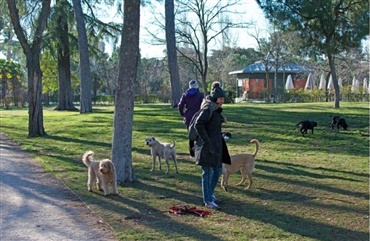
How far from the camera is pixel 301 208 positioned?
6746 mm

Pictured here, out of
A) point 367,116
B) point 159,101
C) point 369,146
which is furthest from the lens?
point 159,101

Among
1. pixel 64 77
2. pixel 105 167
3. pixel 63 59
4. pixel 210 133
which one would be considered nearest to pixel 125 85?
pixel 105 167

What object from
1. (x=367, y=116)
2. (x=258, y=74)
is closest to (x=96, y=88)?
(x=258, y=74)

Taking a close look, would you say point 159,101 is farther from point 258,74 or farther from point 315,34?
point 315,34

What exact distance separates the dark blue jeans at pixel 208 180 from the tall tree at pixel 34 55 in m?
11.0

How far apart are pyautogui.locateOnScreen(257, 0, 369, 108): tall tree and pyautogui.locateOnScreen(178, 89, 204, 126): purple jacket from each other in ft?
40.5

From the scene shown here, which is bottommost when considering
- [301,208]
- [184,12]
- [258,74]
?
[301,208]

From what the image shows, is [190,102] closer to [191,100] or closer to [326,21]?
[191,100]

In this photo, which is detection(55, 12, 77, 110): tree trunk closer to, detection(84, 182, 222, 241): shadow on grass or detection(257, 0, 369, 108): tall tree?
detection(257, 0, 369, 108): tall tree

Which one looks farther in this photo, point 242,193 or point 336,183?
point 336,183

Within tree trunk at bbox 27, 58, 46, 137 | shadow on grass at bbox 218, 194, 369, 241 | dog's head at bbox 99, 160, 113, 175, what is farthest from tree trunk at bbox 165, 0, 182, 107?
shadow on grass at bbox 218, 194, 369, 241

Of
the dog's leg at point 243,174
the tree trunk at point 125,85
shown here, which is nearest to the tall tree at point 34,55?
the tree trunk at point 125,85

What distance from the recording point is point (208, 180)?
664cm

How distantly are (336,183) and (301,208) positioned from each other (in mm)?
1949
